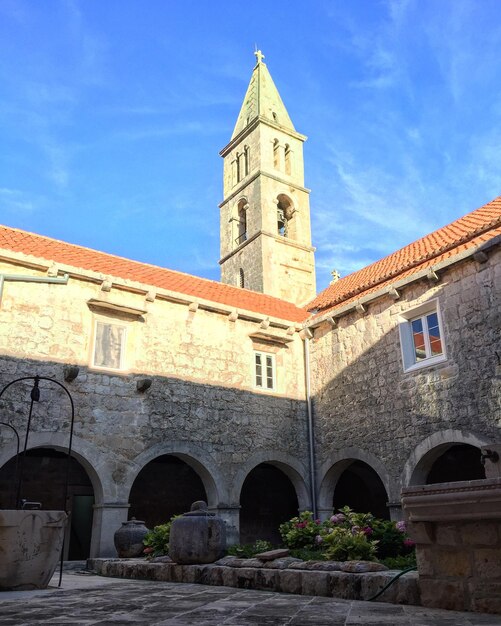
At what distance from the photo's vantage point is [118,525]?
10.4m

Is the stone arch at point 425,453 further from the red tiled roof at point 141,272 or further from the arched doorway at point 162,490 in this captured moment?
the arched doorway at point 162,490

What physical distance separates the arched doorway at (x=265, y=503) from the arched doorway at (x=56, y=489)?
A: 156 inches

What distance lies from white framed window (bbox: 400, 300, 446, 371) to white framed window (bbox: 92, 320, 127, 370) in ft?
18.9

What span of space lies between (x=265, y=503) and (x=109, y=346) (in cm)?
677

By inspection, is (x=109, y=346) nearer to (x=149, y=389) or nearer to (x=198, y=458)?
(x=149, y=389)

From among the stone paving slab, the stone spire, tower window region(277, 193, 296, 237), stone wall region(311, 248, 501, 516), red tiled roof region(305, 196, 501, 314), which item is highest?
the stone spire

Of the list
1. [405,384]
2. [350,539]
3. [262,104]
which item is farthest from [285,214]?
[350,539]

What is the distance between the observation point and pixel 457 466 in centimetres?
1296

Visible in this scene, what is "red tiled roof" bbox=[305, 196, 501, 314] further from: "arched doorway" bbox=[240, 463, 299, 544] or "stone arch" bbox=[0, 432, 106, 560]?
"stone arch" bbox=[0, 432, 106, 560]

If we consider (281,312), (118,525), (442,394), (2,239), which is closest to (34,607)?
(118,525)

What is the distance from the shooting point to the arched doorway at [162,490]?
44.5ft

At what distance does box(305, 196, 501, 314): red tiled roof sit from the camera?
35.8ft

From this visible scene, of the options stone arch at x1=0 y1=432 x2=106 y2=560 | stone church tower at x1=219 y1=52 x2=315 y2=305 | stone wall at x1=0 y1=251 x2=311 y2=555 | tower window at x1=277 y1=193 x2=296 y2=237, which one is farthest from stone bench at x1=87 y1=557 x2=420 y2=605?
tower window at x1=277 y1=193 x2=296 y2=237

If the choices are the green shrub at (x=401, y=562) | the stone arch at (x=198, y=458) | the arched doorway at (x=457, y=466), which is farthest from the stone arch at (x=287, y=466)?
the green shrub at (x=401, y=562)
